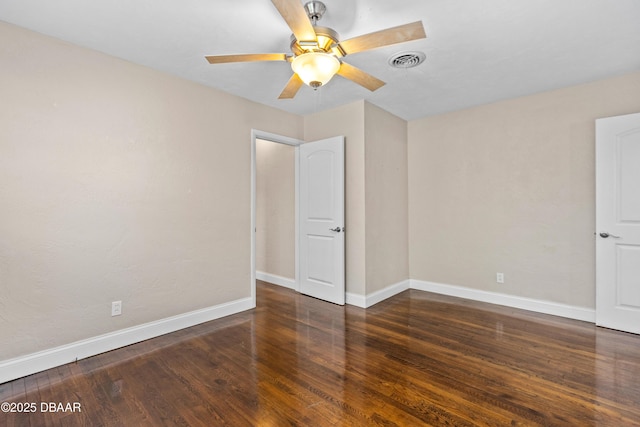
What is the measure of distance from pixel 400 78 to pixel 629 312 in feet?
10.3

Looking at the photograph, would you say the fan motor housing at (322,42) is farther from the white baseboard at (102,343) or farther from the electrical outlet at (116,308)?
the white baseboard at (102,343)

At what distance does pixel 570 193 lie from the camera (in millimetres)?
3344

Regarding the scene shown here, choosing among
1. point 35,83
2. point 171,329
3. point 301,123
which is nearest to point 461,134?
point 301,123

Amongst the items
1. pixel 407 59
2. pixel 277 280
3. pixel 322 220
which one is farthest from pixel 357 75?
pixel 277 280

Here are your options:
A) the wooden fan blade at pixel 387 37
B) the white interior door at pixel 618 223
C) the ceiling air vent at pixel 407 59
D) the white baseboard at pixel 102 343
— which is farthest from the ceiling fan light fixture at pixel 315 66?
the white interior door at pixel 618 223

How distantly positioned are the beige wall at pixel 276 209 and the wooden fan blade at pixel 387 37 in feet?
9.09

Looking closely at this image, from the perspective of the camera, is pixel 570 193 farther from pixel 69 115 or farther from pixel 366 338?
pixel 69 115

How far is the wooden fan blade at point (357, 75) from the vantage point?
214 cm

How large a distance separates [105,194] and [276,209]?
2.52 m

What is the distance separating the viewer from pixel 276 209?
4.86m

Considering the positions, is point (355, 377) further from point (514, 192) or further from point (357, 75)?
point (514, 192)

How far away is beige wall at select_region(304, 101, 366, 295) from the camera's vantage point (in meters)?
3.74

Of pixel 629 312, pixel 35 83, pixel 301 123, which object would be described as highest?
pixel 301 123

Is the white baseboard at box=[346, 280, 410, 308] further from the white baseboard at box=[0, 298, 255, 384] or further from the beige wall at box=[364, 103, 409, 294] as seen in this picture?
the white baseboard at box=[0, 298, 255, 384]
